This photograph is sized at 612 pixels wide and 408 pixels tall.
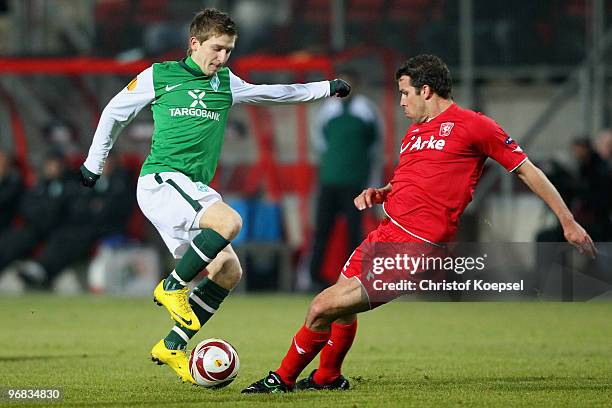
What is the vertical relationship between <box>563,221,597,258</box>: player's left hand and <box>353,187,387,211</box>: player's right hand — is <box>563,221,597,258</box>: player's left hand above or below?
below

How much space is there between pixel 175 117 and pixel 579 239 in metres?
2.62

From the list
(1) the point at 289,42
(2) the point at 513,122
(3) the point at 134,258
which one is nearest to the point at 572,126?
(2) the point at 513,122

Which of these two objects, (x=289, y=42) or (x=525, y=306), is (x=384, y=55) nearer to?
(x=289, y=42)

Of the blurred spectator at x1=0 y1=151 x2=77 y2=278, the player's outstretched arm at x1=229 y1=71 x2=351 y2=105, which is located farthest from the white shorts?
the blurred spectator at x1=0 y1=151 x2=77 y2=278

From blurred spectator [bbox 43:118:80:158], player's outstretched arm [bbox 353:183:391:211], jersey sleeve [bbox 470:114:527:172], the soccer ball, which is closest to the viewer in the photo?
jersey sleeve [bbox 470:114:527:172]

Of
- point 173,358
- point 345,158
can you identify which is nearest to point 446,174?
point 173,358

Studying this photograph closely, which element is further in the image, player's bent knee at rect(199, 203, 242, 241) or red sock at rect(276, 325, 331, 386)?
player's bent knee at rect(199, 203, 242, 241)

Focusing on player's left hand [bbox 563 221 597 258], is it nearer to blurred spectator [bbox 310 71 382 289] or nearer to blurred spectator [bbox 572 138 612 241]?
blurred spectator [bbox 572 138 612 241]

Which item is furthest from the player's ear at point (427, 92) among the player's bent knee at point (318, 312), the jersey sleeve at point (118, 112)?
the jersey sleeve at point (118, 112)

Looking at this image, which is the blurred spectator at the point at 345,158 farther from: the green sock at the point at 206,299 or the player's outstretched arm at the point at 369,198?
the player's outstretched arm at the point at 369,198

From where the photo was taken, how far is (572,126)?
17.3 m

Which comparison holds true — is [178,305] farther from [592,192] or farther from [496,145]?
[592,192]

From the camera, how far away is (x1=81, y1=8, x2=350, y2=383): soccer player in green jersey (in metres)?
8.09

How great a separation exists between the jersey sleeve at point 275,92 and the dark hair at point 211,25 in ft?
1.35
